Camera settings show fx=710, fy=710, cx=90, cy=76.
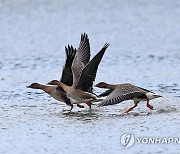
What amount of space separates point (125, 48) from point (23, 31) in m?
5.77

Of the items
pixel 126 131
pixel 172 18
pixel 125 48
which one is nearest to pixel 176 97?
pixel 126 131

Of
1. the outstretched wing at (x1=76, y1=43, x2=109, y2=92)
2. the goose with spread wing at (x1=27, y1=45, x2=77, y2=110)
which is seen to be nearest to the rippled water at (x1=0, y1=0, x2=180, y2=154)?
the goose with spread wing at (x1=27, y1=45, x2=77, y2=110)

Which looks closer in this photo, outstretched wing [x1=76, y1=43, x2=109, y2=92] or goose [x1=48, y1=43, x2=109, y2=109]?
outstretched wing [x1=76, y1=43, x2=109, y2=92]

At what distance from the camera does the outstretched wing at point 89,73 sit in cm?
1342

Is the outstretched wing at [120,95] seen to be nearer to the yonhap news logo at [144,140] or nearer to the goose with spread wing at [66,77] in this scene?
the goose with spread wing at [66,77]

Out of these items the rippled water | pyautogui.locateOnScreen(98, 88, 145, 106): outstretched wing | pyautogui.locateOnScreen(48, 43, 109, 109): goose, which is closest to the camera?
the rippled water

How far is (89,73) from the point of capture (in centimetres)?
1368

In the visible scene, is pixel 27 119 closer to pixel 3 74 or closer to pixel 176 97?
pixel 176 97

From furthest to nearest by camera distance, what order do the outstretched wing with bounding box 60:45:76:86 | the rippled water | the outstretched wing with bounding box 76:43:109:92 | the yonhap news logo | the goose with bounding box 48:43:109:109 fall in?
1. the outstretched wing with bounding box 60:45:76:86
2. the goose with bounding box 48:43:109:109
3. the outstretched wing with bounding box 76:43:109:92
4. the rippled water
5. the yonhap news logo

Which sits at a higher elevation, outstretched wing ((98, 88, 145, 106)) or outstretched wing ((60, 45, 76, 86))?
outstretched wing ((60, 45, 76, 86))

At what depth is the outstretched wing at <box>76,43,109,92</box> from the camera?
13.4 metres

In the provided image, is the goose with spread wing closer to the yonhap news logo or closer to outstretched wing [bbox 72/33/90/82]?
outstretched wing [bbox 72/33/90/82]

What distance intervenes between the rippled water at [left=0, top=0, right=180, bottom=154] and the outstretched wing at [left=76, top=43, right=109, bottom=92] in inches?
20.9

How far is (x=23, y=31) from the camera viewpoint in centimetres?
2720
